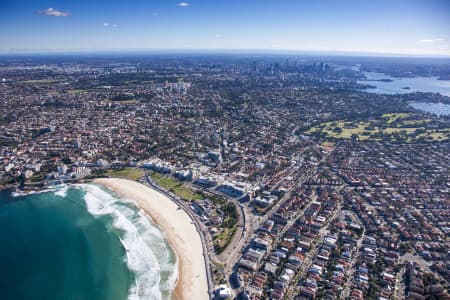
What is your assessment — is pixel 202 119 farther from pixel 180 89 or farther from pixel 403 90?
pixel 403 90

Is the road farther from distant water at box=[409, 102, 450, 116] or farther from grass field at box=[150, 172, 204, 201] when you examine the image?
distant water at box=[409, 102, 450, 116]

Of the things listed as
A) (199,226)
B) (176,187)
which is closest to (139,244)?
(199,226)

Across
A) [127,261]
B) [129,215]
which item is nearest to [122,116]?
[129,215]

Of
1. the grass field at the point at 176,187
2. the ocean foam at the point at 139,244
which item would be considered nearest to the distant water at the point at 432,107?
the grass field at the point at 176,187

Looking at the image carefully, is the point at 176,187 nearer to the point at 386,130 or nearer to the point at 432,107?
the point at 386,130

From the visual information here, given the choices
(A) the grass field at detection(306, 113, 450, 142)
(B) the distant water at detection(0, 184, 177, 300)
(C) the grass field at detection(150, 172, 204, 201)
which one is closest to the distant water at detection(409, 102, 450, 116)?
(A) the grass field at detection(306, 113, 450, 142)

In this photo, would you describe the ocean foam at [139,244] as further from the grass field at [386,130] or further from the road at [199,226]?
the grass field at [386,130]
